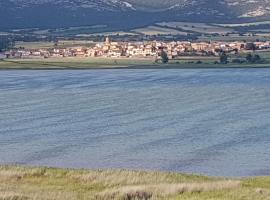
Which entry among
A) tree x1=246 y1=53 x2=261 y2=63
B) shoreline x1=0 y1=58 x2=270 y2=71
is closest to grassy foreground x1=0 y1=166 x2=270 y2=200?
shoreline x1=0 y1=58 x2=270 y2=71

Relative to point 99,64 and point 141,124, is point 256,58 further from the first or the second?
point 141,124

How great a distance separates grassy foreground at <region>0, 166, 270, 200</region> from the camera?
772 inches

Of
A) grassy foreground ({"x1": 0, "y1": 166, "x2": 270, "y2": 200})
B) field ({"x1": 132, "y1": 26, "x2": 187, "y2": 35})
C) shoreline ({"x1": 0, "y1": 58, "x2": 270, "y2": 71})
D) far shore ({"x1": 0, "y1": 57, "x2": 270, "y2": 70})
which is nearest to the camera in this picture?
grassy foreground ({"x1": 0, "y1": 166, "x2": 270, "y2": 200})

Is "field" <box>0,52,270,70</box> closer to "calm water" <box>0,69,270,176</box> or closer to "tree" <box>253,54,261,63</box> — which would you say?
"tree" <box>253,54,261,63</box>

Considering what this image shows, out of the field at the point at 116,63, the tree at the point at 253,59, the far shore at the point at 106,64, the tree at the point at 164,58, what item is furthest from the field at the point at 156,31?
the tree at the point at 253,59

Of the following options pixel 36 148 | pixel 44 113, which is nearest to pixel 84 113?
pixel 44 113

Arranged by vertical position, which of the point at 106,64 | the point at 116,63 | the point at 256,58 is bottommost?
the point at 116,63

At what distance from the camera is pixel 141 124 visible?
150 ft

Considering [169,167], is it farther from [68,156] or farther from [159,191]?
[159,191]

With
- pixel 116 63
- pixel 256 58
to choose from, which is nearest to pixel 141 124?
pixel 256 58

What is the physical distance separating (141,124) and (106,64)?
63733mm

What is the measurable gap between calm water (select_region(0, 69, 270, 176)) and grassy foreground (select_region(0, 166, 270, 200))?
6.67 meters

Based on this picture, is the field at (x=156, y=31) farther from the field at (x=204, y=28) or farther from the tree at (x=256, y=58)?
the tree at (x=256, y=58)

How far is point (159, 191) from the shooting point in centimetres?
2030
